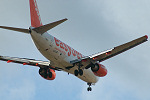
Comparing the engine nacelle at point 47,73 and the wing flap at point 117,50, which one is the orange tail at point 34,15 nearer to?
the wing flap at point 117,50

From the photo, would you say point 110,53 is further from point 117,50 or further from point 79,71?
point 79,71

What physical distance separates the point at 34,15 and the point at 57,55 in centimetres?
594

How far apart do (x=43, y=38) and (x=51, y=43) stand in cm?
150

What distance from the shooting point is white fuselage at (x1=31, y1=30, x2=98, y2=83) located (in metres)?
39.7

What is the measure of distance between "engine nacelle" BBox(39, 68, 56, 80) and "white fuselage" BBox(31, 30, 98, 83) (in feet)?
13.1

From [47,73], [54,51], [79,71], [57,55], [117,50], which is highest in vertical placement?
[117,50]

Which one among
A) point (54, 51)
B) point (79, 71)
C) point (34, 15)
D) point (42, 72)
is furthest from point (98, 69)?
point (34, 15)

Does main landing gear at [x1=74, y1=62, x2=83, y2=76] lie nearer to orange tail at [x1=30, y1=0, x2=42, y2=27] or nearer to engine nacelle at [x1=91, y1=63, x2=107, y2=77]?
engine nacelle at [x1=91, y1=63, x2=107, y2=77]

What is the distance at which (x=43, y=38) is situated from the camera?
3978cm

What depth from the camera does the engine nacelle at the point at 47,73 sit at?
47969 millimetres

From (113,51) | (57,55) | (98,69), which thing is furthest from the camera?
(98,69)

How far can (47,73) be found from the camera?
48.2m

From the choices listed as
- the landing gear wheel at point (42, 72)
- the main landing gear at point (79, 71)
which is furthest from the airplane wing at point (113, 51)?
the landing gear wheel at point (42, 72)

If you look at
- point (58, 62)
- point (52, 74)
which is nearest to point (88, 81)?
point (52, 74)
